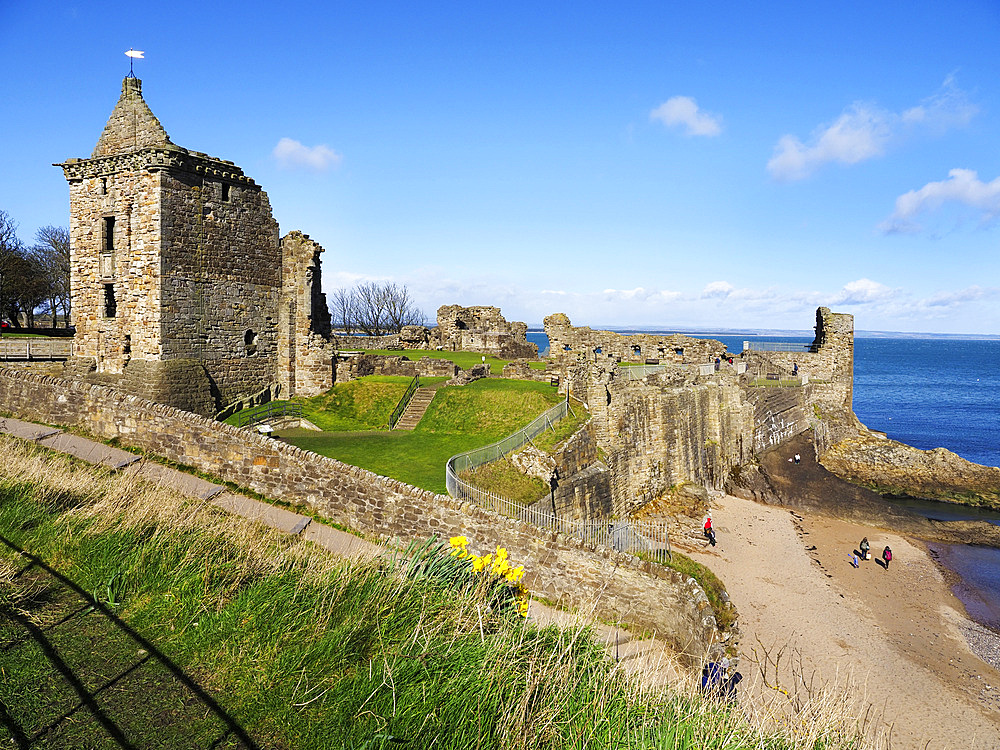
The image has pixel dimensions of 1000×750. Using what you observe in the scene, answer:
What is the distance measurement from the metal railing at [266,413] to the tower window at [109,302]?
5559mm

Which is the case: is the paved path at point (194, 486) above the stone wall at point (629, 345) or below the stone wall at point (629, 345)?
below

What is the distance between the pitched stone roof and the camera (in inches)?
768

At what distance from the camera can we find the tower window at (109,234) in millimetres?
20141

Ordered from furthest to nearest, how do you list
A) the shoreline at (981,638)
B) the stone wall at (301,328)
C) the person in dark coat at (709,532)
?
1. the stone wall at (301,328)
2. the person in dark coat at (709,532)
3. the shoreline at (981,638)

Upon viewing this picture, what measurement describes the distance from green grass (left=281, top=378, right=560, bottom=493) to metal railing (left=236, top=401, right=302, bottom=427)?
1.06 meters

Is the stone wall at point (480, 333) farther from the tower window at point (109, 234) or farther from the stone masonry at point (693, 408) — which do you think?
the tower window at point (109, 234)

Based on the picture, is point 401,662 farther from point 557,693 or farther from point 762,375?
point 762,375

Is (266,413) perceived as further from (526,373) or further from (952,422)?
(952,422)

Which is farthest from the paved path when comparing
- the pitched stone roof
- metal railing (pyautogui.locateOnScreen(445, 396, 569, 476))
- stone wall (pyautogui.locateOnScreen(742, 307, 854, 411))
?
stone wall (pyautogui.locateOnScreen(742, 307, 854, 411))

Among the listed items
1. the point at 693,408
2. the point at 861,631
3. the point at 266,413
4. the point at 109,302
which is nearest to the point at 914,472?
the point at 693,408

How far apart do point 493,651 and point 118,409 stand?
41.0 ft

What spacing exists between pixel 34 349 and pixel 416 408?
14.7m

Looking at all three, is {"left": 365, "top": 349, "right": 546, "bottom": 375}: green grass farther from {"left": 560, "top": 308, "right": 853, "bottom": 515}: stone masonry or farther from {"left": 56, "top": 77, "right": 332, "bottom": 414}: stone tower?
{"left": 56, "top": 77, "right": 332, "bottom": 414}: stone tower

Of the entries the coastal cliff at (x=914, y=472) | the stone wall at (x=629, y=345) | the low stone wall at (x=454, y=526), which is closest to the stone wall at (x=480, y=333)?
the stone wall at (x=629, y=345)
